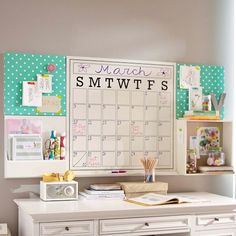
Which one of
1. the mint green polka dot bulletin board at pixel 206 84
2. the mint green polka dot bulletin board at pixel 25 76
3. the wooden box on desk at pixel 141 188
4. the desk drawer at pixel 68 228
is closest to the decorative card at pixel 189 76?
the mint green polka dot bulletin board at pixel 206 84

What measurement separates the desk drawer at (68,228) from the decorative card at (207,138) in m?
1.23

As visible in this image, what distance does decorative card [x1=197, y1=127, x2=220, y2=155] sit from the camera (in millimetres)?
3695

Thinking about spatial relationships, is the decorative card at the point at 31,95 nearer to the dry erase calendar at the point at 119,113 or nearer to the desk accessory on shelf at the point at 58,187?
the dry erase calendar at the point at 119,113

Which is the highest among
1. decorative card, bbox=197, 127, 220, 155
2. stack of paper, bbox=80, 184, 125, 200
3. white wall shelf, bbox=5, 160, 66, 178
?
decorative card, bbox=197, 127, 220, 155

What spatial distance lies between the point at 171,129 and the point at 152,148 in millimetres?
203

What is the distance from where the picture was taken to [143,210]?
289cm

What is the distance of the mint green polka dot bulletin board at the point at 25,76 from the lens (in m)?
3.22

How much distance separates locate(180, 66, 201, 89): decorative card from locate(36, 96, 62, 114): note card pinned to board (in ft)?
3.07

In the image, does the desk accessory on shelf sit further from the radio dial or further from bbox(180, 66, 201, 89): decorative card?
bbox(180, 66, 201, 89): decorative card

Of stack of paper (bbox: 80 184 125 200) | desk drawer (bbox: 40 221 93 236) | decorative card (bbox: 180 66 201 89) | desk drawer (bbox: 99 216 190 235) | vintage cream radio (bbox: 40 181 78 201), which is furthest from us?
decorative card (bbox: 180 66 201 89)

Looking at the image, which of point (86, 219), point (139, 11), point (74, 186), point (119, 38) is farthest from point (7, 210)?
point (139, 11)

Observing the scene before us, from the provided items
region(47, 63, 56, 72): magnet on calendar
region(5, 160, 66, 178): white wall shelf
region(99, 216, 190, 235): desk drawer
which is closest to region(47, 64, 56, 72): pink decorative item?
region(47, 63, 56, 72): magnet on calendar

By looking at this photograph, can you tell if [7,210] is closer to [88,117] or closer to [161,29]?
[88,117]

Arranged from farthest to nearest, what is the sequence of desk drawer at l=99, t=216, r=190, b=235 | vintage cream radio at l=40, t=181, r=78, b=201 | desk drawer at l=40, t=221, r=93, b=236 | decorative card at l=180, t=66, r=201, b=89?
decorative card at l=180, t=66, r=201, b=89, vintage cream radio at l=40, t=181, r=78, b=201, desk drawer at l=99, t=216, r=190, b=235, desk drawer at l=40, t=221, r=93, b=236
